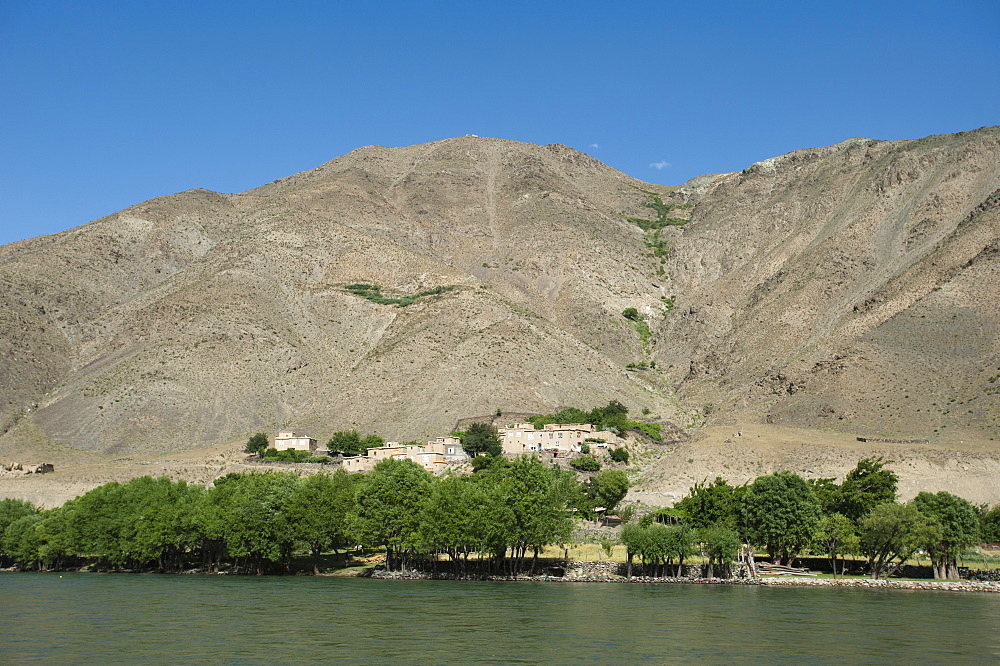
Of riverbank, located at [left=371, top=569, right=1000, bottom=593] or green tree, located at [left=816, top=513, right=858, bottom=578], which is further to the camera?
green tree, located at [left=816, top=513, right=858, bottom=578]

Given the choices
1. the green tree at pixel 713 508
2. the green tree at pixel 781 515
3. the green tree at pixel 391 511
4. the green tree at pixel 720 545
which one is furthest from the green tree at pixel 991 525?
the green tree at pixel 391 511

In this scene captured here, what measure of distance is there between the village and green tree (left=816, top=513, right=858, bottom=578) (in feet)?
130

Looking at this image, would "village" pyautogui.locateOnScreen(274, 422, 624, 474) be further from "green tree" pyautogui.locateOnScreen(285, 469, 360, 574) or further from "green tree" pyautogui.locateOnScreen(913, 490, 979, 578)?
"green tree" pyautogui.locateOnScreen(913, 490, 979, 578)

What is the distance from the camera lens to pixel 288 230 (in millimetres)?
176250

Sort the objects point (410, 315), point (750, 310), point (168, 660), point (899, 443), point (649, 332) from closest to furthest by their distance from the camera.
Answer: point (168, 660), point (899, 443), point (410, 315), point (750, 310), point (649, 332)

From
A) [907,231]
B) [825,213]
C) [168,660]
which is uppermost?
[825,213]

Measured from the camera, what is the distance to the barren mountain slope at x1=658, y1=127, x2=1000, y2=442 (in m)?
109

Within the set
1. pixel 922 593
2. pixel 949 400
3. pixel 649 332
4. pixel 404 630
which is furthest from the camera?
pixel 649 332

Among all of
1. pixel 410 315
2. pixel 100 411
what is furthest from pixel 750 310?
pixel 100 411

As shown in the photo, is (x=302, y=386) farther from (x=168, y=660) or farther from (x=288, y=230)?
(x=168, y=660)

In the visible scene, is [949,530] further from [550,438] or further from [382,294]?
[382,294]

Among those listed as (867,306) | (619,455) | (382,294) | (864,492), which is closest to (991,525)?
(864,492)

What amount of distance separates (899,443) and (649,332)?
80941 millimetres

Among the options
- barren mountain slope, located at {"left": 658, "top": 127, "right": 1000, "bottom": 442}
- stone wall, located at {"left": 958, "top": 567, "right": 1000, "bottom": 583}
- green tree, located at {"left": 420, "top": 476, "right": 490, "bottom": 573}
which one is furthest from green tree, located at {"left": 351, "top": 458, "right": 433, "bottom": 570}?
barren mountain slope, located at {"left": 658, "top": 127, "right": 1000, "bottom": 442}
